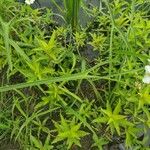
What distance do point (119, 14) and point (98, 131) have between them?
0.60 metres

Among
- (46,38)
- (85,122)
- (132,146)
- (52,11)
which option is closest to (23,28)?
(46,38)

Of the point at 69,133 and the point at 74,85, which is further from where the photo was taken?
the point at 74,85

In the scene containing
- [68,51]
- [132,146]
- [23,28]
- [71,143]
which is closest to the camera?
[71,143]

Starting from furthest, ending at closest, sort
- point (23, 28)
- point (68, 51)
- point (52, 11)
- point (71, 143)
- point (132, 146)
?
1. point (52, 11)
2. point (23, 28)
3. point (68, 51)
4. point (132, 146)
5. point (71, 143)

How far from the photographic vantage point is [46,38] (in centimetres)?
189

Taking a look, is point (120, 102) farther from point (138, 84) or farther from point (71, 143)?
point (71, 143)

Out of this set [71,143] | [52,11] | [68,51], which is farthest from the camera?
[52,11]

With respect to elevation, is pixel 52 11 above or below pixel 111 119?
above

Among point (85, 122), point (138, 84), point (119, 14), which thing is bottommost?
Answer: point (85, 122)

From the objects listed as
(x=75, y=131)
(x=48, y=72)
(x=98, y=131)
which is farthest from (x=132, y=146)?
(x=48, y=72)

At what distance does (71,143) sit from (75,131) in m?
0.05

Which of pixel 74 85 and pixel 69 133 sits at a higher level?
pixel 74 85

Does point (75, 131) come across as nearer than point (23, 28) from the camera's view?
Yes

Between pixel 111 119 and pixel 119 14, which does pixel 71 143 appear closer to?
pixel 111 119
